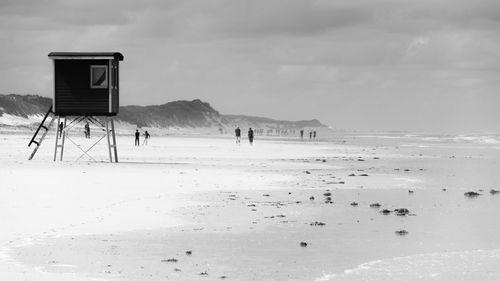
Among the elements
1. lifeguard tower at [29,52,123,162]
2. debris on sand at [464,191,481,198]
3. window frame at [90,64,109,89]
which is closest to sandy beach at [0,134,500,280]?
debris on sand at [464,191,481,198]

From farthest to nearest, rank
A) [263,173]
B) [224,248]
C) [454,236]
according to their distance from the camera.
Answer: [263,173], [454,236], [224,248]

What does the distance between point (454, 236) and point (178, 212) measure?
677 cm

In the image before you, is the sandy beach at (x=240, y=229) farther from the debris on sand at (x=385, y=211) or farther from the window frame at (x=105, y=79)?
the window frame at (x=105, y=79)

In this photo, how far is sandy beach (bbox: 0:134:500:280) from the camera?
1085 centimetres

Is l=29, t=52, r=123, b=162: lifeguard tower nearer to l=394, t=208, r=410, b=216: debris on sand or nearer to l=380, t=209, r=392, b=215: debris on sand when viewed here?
l=380, t=209, r=392, b=215: debris on sand

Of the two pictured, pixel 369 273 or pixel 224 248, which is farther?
pixel 224 248

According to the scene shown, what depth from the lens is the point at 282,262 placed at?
37.6 feet

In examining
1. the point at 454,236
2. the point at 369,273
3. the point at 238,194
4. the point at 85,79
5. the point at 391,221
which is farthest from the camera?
the point at 85,79

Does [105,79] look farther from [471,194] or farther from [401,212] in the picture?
[401,212]

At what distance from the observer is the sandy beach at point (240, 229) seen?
1085 centimetres

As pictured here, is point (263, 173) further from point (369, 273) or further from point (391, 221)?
point (369, 273)

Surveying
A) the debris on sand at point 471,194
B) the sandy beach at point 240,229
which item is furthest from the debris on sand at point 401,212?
the debris on sand at point 471,194

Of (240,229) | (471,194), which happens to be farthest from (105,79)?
(240,229)

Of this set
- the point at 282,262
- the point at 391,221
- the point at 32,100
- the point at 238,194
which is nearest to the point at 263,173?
the point at 238,194
